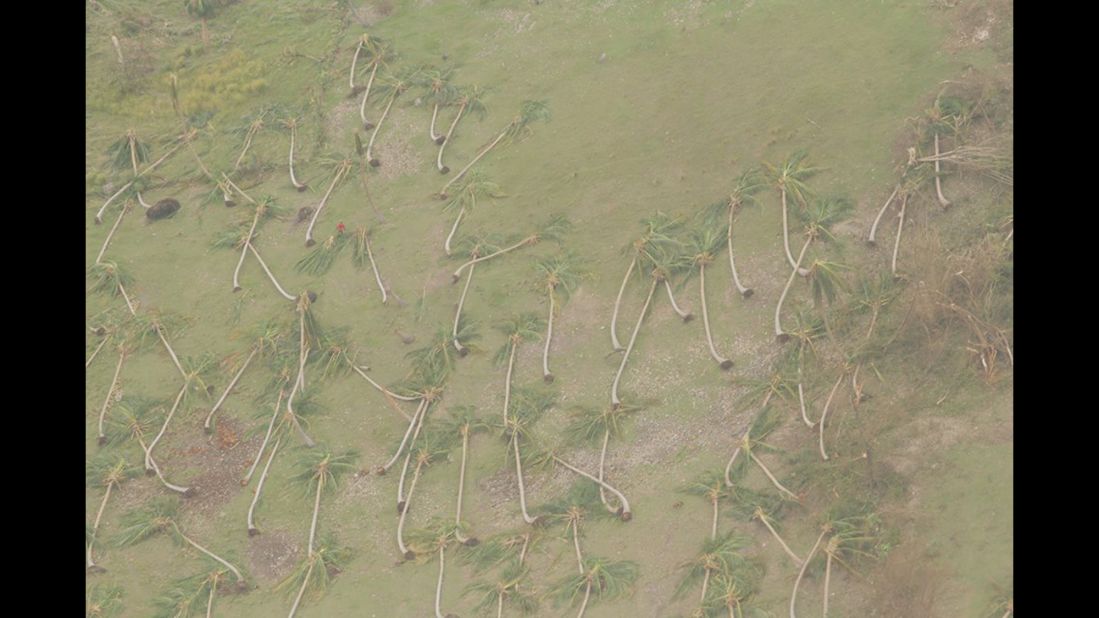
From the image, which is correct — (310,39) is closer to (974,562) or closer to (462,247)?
(462,247)

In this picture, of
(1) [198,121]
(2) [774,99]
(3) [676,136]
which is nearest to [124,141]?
(1) [198,121]

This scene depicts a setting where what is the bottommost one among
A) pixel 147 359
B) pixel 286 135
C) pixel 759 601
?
pixel 759 601

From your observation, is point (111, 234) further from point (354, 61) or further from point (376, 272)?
point (354, 61)

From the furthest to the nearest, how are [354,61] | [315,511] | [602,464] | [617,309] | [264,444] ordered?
[354,61] < [617,309] < [264,444] < [315,511] < [602,464]

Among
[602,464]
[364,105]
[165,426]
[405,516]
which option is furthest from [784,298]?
[165,426]

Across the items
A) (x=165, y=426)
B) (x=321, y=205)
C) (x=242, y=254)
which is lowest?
(x=165, y=426)

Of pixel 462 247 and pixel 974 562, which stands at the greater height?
pixel 462 247

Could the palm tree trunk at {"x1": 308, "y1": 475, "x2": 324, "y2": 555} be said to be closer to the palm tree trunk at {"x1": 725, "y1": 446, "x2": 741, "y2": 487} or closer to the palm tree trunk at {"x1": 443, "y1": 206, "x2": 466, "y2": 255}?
the palm tree trunk at {"x1": 443, "y1": 206, "x2": 466, "y2": 255}

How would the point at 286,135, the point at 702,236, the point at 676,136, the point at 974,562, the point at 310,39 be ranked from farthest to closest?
1. the point at 310,39
2. the point at 286,135
3. the point at 676,136
4. the point at 702,236
5. the point at 974,562
